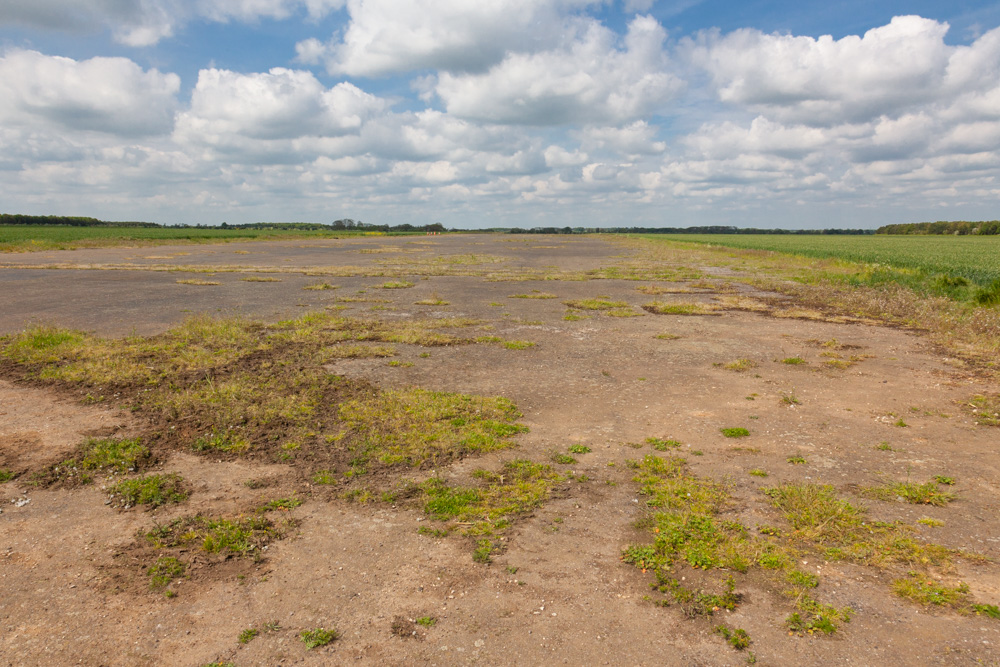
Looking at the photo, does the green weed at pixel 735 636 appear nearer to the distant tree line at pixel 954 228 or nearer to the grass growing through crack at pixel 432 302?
the grass growing through crack at pixel 432 302

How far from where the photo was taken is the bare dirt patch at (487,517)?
456 cm

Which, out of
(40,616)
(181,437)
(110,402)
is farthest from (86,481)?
(110,402)

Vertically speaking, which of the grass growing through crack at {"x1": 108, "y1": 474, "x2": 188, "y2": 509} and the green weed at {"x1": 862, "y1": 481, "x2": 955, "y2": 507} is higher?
the grass growing through crack at {"x1": 108, "y1": 474, "x2": 188, "y2": 509}

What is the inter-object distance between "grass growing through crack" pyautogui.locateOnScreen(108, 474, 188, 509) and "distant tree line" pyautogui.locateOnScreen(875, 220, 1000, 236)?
532 ft

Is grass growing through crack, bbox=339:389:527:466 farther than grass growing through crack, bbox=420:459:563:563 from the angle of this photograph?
Yes

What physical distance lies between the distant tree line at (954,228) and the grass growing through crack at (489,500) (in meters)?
158

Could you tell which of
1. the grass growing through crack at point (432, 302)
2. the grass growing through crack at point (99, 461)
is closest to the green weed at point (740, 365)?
the grass growing through crack at point (99, 461)

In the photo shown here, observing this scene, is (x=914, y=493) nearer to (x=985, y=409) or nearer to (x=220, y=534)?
(x=985, y=409)

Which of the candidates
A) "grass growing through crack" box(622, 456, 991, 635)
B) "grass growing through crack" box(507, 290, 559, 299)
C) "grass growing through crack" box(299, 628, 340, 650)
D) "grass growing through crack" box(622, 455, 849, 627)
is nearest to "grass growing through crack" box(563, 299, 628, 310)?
"grass growing through crack" box(507, 290, 559, 299)

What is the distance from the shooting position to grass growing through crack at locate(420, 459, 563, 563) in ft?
20.1

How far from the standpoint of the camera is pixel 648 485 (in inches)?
284

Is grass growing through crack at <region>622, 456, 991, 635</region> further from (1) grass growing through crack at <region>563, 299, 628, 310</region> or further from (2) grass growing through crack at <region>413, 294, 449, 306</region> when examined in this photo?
(2) grass growing through crack at <region>413, 294, 449, 306</region>

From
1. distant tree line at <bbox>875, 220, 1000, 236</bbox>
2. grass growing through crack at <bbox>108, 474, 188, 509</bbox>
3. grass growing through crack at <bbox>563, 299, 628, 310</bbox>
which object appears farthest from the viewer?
distant tree line at <bbox>875, 220, 1000, 236</bbox>

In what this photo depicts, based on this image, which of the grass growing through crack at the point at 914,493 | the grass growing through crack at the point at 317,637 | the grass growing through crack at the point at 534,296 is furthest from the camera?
the grass growing through crack at the point at 534,296
